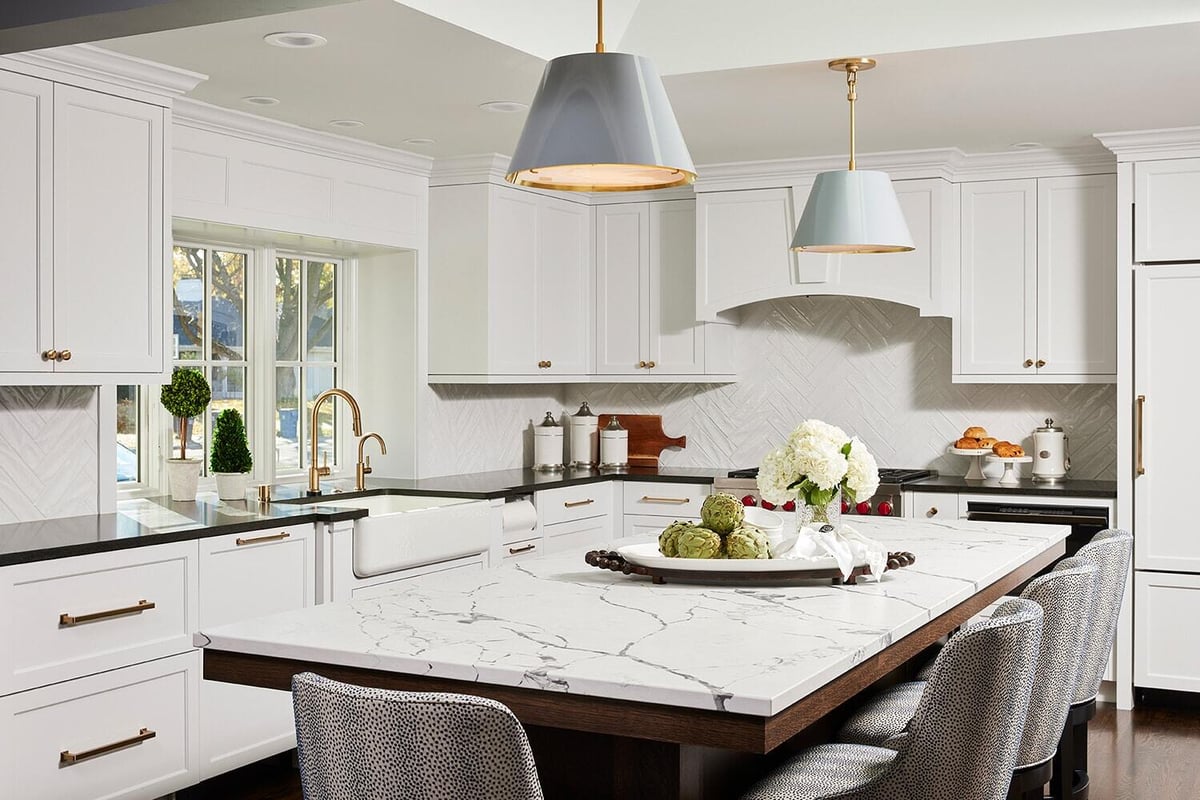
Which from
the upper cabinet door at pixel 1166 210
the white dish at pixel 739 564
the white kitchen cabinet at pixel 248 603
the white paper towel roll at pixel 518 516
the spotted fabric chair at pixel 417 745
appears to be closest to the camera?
the spotted fabric chair at pixel 417 745

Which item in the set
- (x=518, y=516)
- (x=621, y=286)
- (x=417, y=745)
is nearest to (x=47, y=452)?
(x=518, y=516)

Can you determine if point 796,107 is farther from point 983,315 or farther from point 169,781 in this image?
point 169,781

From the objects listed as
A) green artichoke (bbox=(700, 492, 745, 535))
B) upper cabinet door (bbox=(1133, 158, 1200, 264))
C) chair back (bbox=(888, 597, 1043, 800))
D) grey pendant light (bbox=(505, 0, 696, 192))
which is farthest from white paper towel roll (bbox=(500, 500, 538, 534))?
chair back (bbox=(888, 597, 1043, 800))

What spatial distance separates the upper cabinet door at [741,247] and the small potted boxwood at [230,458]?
2294 millimetres

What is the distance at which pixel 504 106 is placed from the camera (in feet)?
14.9

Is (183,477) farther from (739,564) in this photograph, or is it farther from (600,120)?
(600,120)

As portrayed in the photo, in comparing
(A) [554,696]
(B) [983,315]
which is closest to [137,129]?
(A) [554,696]

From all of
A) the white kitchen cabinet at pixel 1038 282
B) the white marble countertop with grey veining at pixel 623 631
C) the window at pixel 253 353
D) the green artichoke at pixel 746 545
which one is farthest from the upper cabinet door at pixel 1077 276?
the window at pixel 253 353

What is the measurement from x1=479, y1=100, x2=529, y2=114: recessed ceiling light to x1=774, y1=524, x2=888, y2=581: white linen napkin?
7.21 ft

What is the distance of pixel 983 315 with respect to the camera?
5551mm

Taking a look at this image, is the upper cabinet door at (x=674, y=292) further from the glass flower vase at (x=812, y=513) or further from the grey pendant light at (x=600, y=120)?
the grey pendant light at (x=600, y=120)

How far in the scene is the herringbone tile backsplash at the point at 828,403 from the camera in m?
5.76

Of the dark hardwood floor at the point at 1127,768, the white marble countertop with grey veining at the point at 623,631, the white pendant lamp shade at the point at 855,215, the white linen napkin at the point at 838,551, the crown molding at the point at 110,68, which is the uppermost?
the crown molding at the point at 110,68

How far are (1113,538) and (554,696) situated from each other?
1.95m
